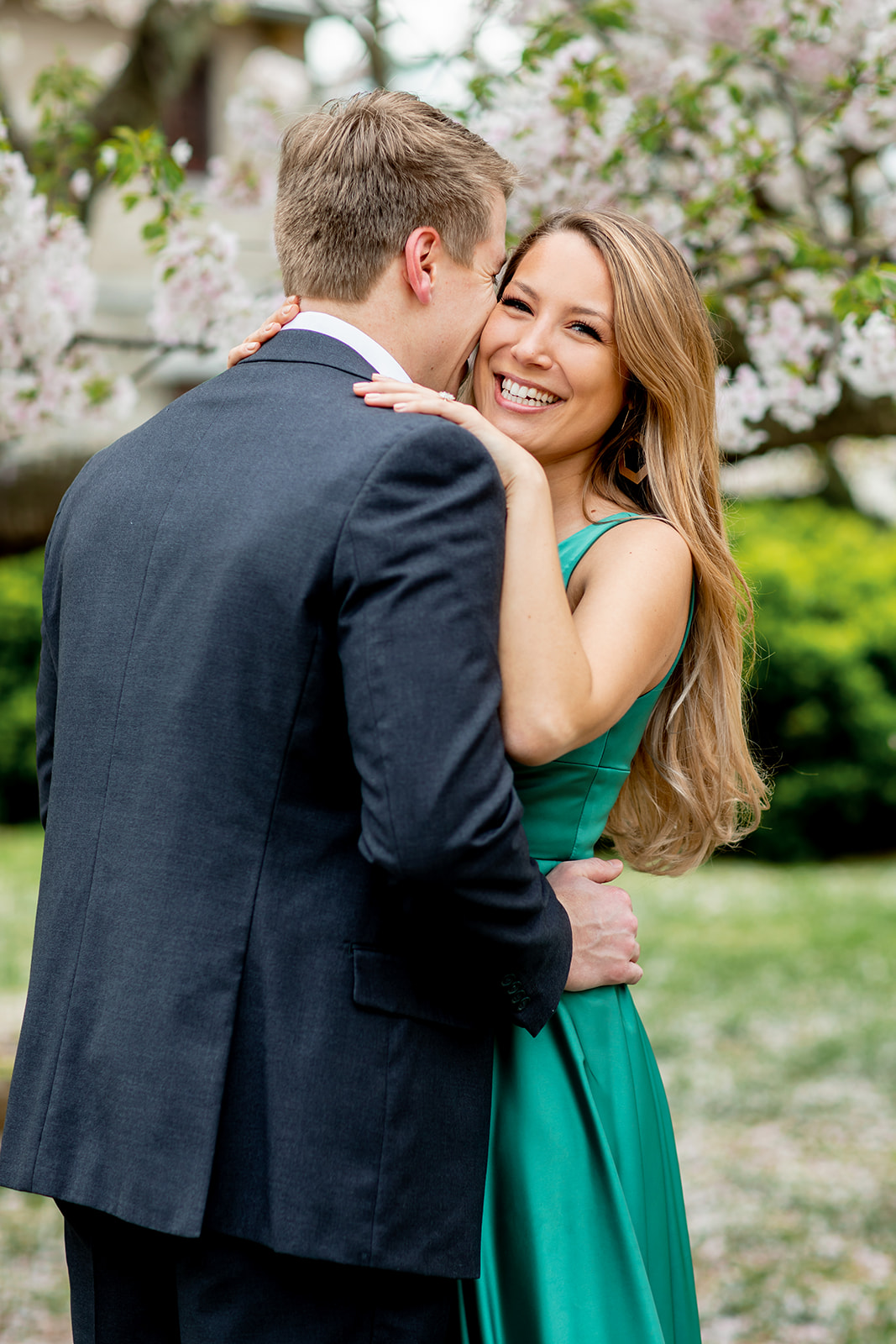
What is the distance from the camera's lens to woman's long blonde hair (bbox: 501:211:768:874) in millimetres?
2162

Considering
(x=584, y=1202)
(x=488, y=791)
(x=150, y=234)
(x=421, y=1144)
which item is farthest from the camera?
(x=150, y=234)

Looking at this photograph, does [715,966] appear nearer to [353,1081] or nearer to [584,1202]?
[584,1202]

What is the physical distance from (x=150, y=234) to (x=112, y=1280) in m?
2.44

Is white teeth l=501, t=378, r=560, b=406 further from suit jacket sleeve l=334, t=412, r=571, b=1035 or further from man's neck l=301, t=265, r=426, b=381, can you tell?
suit jacket sleeve l=334, t=412, r=571, b=1035

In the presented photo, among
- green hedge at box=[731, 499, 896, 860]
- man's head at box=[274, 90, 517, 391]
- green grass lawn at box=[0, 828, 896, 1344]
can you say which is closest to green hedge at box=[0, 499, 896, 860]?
green hedge at box=[731, 499, 896, 860]

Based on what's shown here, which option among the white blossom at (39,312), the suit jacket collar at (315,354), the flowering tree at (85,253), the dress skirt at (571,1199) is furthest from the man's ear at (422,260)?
the white blossom at (39,312)

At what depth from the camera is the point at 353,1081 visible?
1.58 m

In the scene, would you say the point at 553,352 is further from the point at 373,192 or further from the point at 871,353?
the point at 871,353

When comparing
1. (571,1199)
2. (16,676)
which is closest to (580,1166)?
(571,1199)

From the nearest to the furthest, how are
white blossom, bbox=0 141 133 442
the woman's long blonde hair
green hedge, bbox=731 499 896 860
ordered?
the woman's long blonde hair, white blossom, bbox=0 141 133 442, green hedge, bbox=731 499 896 860

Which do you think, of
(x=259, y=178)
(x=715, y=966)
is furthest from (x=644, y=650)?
(x=715, y=966)

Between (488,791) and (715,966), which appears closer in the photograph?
(488,791)

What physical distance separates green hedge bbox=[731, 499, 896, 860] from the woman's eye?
802 centimetres

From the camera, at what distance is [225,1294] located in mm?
1587
